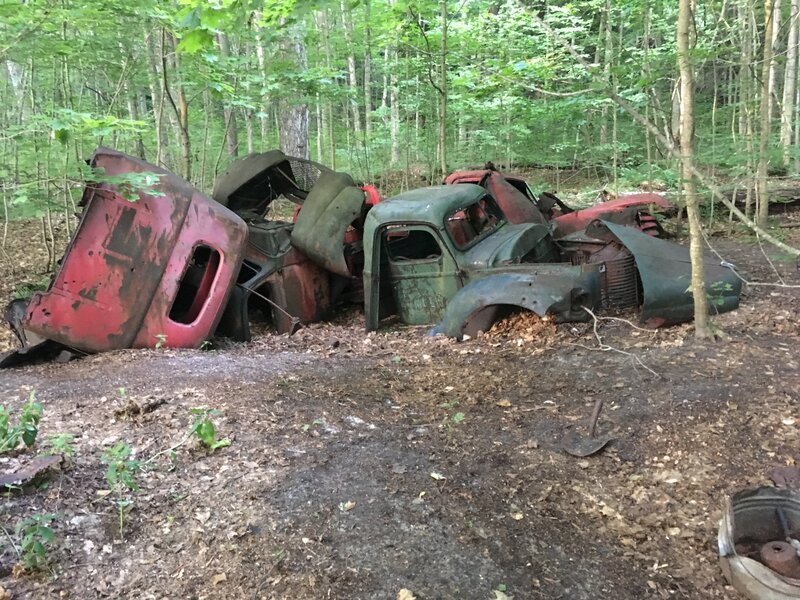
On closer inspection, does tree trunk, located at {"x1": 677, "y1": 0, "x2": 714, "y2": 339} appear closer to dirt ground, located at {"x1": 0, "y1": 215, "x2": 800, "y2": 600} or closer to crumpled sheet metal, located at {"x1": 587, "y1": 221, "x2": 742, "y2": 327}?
crumpled sheet metal, located at {"x1": 587, "y1": 221, "x2": 742, "y2": 327}

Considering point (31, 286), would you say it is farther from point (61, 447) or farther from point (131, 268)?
point (61, 447)

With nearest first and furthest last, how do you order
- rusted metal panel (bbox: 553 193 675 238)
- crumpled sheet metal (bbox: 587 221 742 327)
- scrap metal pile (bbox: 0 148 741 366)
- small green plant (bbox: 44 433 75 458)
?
1. small green plant (bbox: 44 433 75 458)
2. crumpled sheet metal (bbox: 587 221 742 327)
3. scrap metal pile (bbox: 0 148 741 366)
4. rusted metal panel (bbox: 553 193 675 238)

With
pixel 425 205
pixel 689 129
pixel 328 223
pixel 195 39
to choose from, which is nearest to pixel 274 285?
pixel 328 223

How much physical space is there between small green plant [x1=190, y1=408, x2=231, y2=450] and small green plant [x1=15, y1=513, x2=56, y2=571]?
0.89 metres

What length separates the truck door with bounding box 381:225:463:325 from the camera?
19.4 ft

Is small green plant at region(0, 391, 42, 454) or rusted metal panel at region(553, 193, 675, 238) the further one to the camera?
rusted metal panel at region(553, 193, 675, 238)

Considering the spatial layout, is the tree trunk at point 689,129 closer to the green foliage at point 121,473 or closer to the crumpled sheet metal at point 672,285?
the crumpled sheet metal at point 672,285

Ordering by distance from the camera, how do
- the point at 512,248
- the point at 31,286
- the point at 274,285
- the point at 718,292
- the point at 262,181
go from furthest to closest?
the point at 31,286
the point at 262,181
the point at 274,285
the point at 512,248
the point at 718,292

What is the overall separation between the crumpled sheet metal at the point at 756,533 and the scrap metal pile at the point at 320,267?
8.41 ft

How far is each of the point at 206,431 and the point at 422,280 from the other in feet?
11.1

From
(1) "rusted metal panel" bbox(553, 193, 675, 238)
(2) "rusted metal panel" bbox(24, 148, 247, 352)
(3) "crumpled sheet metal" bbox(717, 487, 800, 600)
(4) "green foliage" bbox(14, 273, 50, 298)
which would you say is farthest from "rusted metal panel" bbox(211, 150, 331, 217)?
(3) "crumpled sheet metal" bbox(717, 487, 800, 600)

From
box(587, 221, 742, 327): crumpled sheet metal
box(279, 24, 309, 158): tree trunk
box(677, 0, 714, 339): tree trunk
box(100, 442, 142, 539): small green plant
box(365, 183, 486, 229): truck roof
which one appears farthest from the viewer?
box(279, 24, 309, 158): tree trunk

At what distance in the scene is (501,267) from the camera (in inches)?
217

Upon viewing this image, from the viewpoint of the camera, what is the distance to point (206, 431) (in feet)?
10.2
